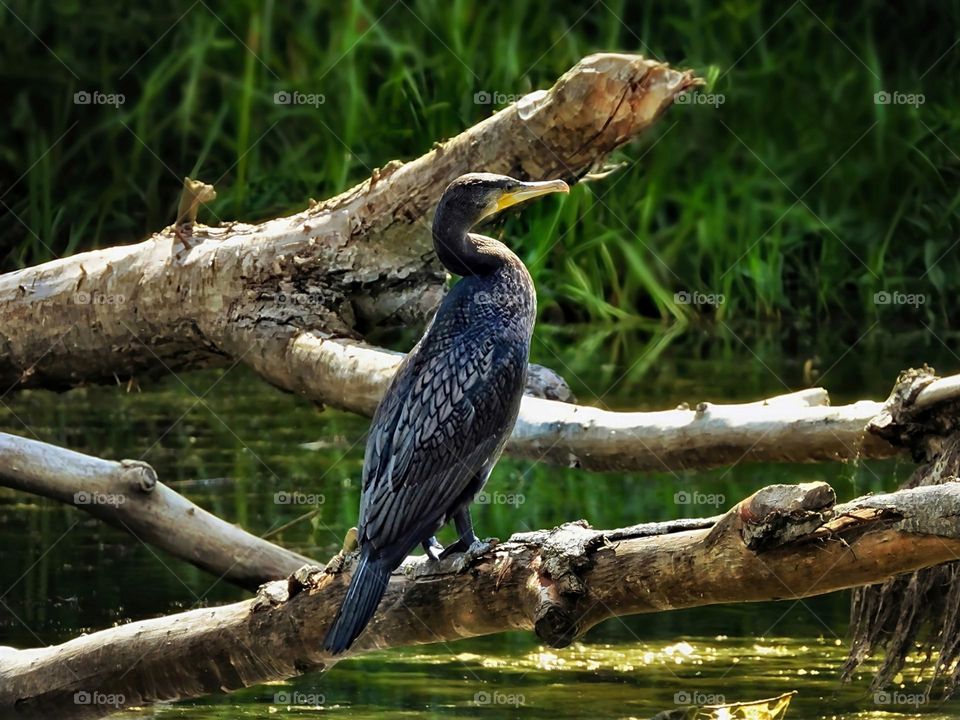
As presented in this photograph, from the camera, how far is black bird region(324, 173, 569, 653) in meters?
3.93

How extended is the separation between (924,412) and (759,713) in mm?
997

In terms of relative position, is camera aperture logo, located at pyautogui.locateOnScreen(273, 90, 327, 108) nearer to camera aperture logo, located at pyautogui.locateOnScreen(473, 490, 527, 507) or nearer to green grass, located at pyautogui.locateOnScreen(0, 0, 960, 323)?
green grass, located at pyautogui.locateOnScreen(0, 0, 960, 323)

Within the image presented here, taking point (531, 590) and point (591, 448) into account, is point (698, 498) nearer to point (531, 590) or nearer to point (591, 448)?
point (591, 448)

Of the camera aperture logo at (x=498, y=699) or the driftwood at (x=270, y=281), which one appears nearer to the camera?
the camera aperture logo at (x=498, y=699)

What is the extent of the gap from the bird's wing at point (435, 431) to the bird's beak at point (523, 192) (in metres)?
0.43

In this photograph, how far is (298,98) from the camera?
35.3 ft

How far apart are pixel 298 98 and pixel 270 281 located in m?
5.30

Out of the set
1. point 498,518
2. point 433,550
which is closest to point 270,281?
point 498,518

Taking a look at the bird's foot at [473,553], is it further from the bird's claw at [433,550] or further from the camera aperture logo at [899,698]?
the camera aperture logo at [899,698]

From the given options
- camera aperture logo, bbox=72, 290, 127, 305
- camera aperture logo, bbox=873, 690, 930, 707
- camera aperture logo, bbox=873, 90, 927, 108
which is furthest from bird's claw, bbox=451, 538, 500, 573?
camera aperture logo, bbox=873, 90, 927, 108

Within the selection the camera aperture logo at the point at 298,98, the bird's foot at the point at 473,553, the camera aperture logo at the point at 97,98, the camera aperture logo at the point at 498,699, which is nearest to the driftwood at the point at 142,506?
the camera aperture logo at the point at 498,699

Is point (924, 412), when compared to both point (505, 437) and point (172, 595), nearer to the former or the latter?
point (505, 437)

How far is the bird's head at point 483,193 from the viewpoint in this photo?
14.5ft

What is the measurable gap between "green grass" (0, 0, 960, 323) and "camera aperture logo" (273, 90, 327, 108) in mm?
77
